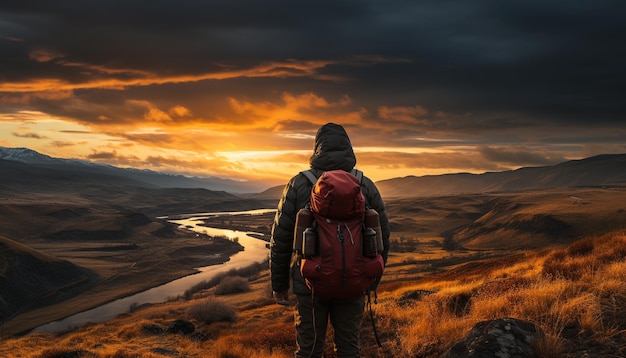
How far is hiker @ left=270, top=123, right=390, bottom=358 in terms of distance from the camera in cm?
554

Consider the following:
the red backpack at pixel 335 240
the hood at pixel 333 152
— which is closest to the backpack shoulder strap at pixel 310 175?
the hood at pixel 333 152

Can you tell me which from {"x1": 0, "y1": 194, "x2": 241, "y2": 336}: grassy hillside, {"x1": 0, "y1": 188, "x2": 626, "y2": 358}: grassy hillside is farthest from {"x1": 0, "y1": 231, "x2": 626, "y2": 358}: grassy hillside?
{"x1": 0, "y1": 194, "x2": 241, "y2": 336}: grassy hillside

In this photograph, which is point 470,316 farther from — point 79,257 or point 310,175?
point 79,257

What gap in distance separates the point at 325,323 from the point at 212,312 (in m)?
28.0

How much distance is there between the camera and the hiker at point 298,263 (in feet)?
18.2

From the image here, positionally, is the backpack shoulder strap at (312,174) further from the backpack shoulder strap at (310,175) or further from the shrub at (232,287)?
the shrub at (232,287)

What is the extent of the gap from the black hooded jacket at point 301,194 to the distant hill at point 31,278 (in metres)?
A: 77.3

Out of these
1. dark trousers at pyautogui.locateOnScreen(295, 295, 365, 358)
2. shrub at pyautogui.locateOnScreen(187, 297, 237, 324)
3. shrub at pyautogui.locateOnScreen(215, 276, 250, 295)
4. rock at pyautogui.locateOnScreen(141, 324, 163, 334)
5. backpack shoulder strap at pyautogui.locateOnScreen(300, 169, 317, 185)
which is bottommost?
shrub at pyautogui.locateOnScreen(215, 276, 250, 295)

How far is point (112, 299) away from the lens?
2840 inches

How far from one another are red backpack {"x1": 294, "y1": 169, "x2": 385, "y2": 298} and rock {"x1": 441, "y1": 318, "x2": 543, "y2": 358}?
6.22ft

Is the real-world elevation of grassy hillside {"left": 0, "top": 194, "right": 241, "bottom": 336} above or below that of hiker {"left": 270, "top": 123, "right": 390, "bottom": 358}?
below

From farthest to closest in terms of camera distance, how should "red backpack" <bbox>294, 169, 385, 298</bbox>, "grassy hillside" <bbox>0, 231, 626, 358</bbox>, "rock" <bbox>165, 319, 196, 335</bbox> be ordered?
"rock" <bbox>165, 319, 196, 335</bbox> → "grassy hillside" <bbox>0, 231, 626, 358</bbox> → "red backpack" <bbox>294, 169, 385, 298</bbox>

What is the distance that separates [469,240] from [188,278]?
80.8 meters

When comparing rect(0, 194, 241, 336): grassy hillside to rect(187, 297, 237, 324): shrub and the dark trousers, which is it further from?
the dark trousers
